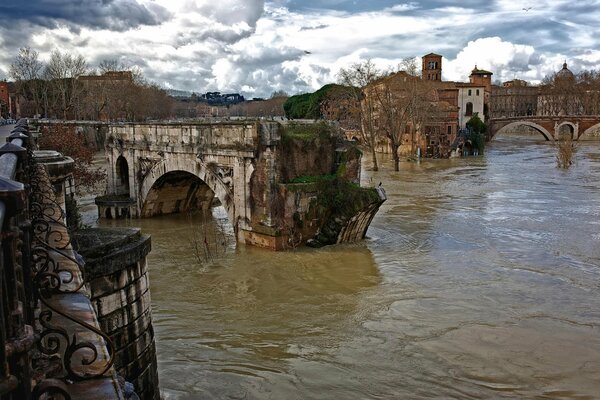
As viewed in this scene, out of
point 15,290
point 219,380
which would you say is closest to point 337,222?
point 219,380

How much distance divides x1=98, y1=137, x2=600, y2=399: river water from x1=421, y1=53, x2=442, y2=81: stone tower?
177ft

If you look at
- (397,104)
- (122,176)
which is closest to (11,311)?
(122,176)

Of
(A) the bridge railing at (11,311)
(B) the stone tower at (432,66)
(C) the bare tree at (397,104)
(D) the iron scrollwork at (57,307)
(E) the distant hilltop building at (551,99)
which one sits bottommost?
(D) the iron scrollwork at (57,307)

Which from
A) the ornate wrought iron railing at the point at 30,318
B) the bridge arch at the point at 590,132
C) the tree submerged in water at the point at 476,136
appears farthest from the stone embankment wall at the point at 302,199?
the bridge arch at the point at 590,132

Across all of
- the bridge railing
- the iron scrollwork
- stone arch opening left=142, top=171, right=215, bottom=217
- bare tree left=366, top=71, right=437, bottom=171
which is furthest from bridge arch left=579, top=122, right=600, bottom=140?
the bridge railing

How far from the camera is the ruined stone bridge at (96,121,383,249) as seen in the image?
1641 cm

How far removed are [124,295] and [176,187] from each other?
663 inches

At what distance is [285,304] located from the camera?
40.3 ft

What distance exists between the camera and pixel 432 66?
71938 mm

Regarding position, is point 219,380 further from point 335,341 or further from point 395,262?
point 395,262

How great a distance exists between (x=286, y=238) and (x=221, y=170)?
324 centimetres

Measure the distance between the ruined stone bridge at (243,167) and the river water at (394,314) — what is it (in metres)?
0.96

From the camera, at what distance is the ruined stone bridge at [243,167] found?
1641cm

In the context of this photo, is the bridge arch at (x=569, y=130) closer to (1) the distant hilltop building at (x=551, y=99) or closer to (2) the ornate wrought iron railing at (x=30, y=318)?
(1) the distant hilltop building at (x=551, y=99)
